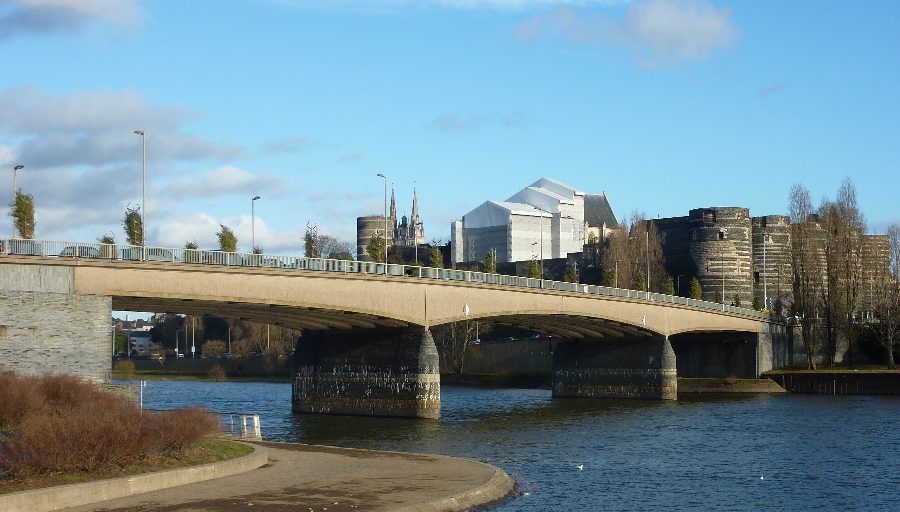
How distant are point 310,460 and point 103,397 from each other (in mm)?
7464

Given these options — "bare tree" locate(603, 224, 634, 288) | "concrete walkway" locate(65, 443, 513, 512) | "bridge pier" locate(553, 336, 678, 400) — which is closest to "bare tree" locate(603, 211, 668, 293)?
"bare tree" locate(603, 224, 634, 288)

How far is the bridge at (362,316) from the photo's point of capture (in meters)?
47.0

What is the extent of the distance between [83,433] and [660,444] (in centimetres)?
3144

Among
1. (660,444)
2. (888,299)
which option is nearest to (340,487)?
(660,444)

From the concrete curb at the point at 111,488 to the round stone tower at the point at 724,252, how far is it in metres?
119

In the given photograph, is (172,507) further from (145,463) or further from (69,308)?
(69,308)

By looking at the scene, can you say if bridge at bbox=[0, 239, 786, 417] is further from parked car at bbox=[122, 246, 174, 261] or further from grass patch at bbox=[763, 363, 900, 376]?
grass patch at bbox=[763, 363, 900, 376]

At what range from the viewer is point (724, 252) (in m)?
143

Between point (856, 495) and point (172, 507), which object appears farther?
point (856, 495)

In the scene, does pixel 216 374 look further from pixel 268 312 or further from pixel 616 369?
pixel 268 312

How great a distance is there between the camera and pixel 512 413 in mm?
70312

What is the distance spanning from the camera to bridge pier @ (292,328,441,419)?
212 ft

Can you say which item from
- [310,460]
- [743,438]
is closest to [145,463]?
[310,460]

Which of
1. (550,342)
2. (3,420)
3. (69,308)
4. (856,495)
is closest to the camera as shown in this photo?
(3,420)
